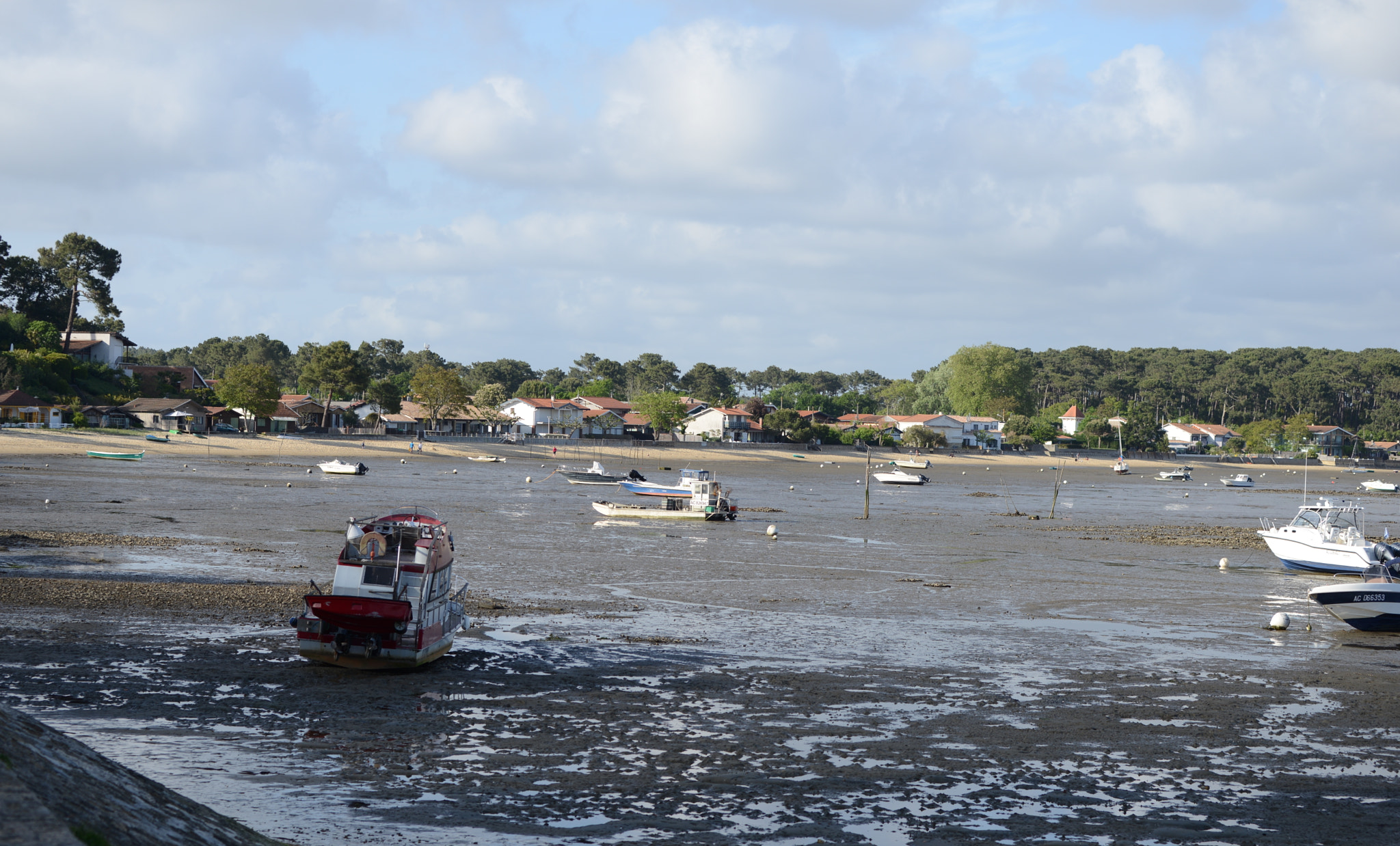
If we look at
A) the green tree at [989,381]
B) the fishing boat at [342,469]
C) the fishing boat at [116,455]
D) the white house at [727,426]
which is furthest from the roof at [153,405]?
the green tree at [989,381]

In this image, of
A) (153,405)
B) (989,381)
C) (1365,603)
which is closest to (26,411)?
(153,405)

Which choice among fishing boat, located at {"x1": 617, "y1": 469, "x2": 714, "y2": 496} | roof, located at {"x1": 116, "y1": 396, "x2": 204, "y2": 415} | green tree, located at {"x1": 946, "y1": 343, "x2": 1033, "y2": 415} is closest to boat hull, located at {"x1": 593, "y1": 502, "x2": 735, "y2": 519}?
fishing boat, located at {"x1": 617, "y1": 469, "x2": 714, "y2": 496}

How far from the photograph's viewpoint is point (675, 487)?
6744 cm

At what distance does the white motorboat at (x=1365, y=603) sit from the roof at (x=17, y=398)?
355ft

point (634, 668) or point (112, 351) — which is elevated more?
point (112, 351)

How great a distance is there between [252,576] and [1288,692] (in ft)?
86.6

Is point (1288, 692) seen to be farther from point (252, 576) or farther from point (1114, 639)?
point (252, 576)

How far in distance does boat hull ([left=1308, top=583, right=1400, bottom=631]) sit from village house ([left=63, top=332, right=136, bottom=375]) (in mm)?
128202

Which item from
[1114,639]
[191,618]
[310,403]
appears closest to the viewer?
[191,618]

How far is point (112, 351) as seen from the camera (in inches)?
5049

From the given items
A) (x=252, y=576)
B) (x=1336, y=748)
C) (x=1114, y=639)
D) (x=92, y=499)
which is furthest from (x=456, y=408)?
(x=1336, y=748)

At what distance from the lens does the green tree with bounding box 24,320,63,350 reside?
382 feet

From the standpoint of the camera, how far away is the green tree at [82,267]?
403ft

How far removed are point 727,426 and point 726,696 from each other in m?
150
